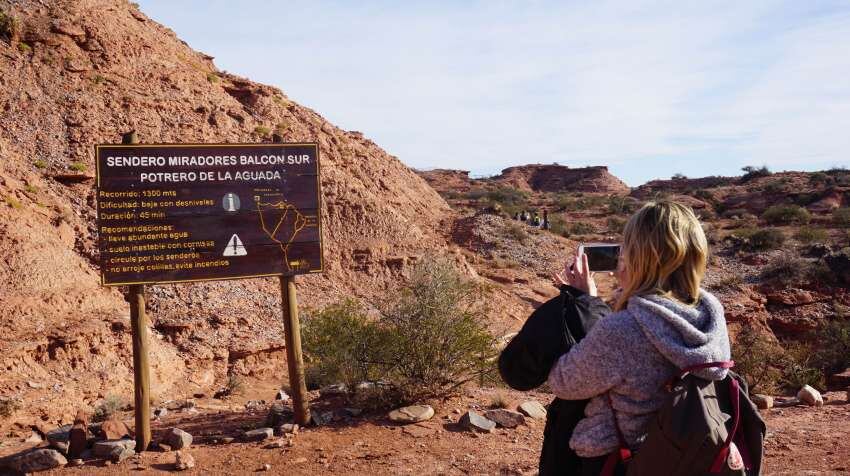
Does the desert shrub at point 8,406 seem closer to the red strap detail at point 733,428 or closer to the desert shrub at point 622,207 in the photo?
the red strap detail at point 733,428

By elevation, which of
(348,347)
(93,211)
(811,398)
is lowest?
(811,398)

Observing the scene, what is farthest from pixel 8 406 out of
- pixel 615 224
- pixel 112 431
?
pixel 615 224

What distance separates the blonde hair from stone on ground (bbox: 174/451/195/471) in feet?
15.8

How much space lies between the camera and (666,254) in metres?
2.31

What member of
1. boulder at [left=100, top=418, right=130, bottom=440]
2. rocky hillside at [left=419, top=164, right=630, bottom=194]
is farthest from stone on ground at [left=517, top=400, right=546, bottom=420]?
rocky hillside at [left=419, top=164, right=630, bottom=194]

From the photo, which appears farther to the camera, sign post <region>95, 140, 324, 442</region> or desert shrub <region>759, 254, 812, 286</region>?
desert shrub <region>759, 254, 812, 286</region>

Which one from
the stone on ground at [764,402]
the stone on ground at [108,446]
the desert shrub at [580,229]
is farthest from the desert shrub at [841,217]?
the stone on ground at [108,446]

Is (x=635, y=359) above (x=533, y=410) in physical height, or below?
above

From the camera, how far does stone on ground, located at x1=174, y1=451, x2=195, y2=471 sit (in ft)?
19.1

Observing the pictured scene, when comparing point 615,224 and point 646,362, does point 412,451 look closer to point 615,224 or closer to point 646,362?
point 646,362

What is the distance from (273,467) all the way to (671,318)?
14.9 ft

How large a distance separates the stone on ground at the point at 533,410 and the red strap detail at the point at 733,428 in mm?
5084

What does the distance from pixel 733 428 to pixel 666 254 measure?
60cm

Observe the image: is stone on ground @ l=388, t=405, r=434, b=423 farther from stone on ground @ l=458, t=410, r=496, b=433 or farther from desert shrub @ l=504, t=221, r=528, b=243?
desert shrub @ l=504, t=221, r=528, b=243
